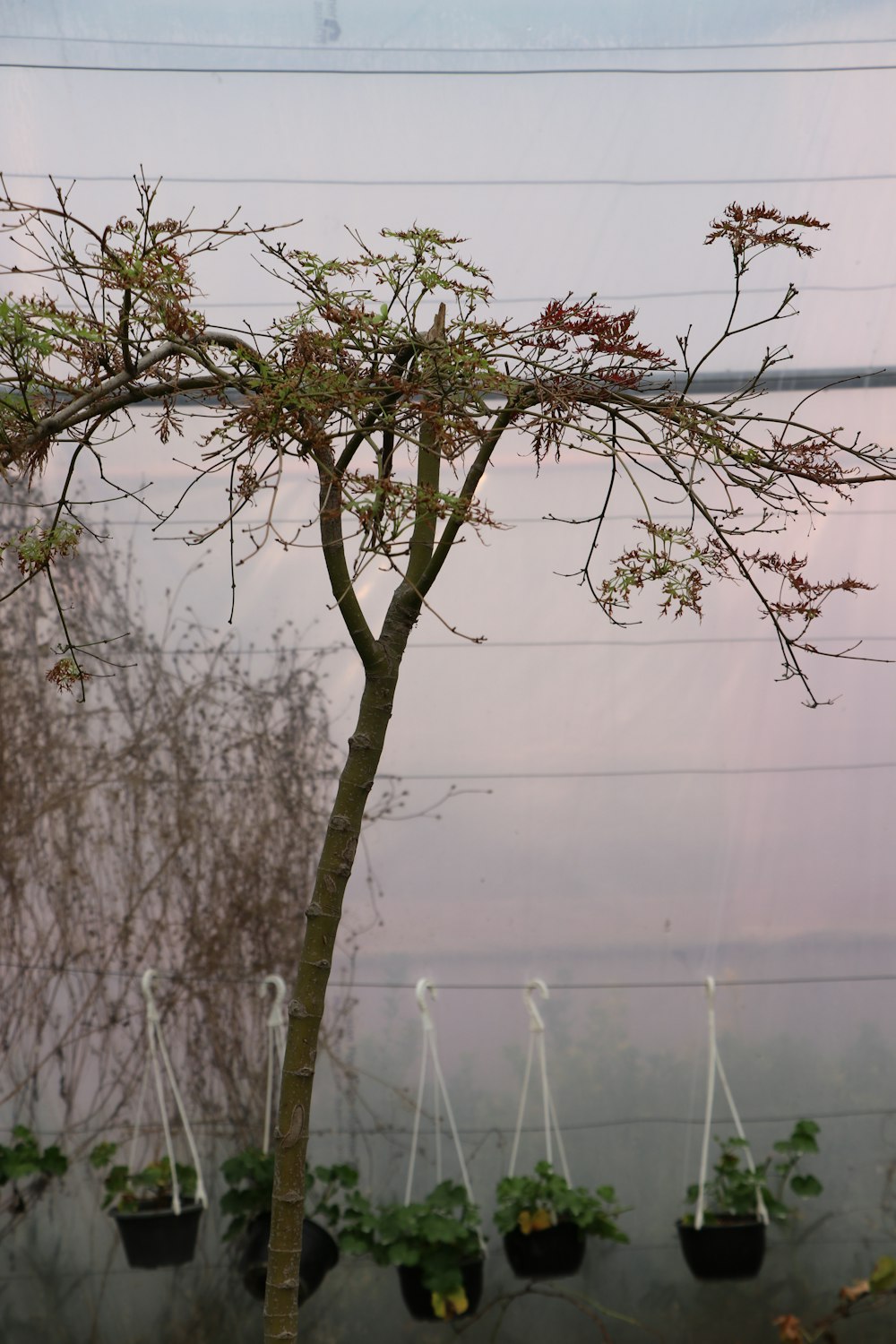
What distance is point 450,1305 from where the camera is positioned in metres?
2.81

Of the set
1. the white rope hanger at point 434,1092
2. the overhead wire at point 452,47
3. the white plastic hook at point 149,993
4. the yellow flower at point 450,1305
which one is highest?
the overhead wire at point 452,47

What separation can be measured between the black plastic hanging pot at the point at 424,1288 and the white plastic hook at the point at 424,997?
52 centimetres

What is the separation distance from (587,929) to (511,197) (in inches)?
70.1

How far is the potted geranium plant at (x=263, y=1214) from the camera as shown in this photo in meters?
2.89

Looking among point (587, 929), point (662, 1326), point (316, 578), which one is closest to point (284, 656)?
point (316, 578)

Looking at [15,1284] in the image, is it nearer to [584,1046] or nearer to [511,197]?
[584,1046]

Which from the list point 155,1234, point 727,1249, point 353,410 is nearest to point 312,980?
point 353,410

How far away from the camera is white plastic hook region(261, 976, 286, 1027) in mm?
3090

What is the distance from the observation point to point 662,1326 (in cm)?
310

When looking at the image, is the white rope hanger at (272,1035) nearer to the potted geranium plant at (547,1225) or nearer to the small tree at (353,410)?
the potted geranium plant at (547,1225)

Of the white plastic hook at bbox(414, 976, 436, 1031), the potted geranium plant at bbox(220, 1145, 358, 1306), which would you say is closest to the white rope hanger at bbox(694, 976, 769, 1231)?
the white plastic hook at bbox(414, 976, 436, 1031)

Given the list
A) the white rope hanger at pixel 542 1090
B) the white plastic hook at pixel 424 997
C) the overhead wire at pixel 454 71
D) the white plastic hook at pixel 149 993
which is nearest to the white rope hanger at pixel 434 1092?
the white plastic hook at pixel 424 997

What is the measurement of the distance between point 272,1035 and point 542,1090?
665 mm

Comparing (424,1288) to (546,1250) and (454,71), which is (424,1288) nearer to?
(546,1250)
